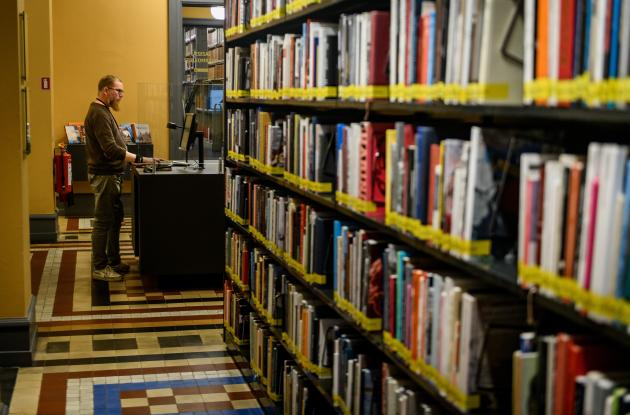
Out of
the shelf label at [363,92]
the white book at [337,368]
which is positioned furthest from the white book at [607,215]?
the white book at [337,368]

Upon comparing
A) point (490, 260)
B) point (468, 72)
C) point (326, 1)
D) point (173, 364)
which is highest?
point (326, 1)

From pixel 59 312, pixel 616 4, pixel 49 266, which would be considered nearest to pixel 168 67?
pixel 49 266

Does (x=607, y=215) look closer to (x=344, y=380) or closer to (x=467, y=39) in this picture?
(x=467, y=39)

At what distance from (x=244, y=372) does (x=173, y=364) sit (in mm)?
484

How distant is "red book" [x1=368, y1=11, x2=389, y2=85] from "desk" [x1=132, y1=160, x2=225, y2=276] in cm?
467

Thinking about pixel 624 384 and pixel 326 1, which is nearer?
pixel 624 384

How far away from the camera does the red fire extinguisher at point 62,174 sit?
1079 cm

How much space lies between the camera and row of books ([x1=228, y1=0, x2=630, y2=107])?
1754 mm

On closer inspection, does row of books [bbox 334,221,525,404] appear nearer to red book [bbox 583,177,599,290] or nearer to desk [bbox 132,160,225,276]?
red book [bbox 583,177,599,290]

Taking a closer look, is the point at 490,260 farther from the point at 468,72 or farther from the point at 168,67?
the point at 168,67

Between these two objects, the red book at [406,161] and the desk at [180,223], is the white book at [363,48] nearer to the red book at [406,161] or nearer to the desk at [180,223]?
the red book at [406,161]

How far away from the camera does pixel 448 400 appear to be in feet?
7.87

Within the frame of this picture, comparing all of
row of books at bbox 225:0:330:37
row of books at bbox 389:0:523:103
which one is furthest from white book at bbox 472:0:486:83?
row of books at bbox 225:0:330:37

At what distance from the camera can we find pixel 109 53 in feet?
39.3
